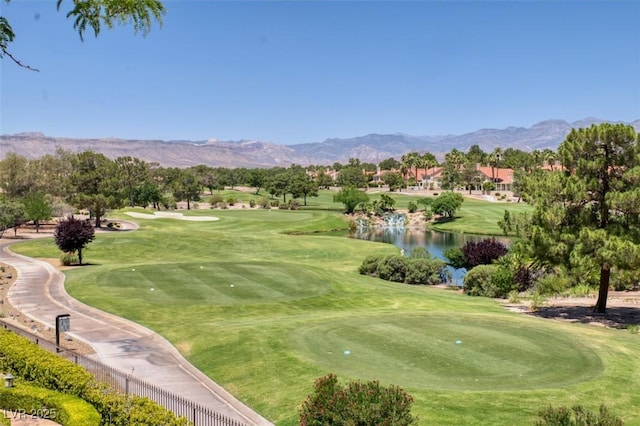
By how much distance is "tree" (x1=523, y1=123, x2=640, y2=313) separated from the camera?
98.0ft

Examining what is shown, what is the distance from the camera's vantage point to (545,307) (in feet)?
122

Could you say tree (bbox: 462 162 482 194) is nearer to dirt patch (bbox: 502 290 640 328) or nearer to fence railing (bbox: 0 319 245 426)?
dirt patch (bbox: 502 290 640 328)

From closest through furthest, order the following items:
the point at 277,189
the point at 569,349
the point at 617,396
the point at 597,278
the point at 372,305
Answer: the point at 617,396 → the point at 569,349 → the point at 372,305 → the point at 597,278 → the point at 277,189

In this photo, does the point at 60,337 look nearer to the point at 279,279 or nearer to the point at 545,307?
the point at 279,279

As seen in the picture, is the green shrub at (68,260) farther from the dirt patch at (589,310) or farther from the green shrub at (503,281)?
the dirt patch at (589,310)

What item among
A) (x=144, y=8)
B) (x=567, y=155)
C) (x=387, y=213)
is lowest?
(x=387, y=213)

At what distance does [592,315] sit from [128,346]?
25882mm

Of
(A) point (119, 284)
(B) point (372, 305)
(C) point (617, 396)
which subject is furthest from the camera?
(A) point (119, 284)

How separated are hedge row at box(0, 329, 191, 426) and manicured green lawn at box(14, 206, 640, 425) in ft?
14.3

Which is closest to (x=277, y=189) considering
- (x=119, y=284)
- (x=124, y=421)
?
(x=119, y=284)

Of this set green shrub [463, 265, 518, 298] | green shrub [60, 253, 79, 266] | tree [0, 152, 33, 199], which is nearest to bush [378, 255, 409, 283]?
green shrub [463, 265, 518, 298]

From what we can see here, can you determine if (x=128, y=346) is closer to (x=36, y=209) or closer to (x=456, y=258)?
(x=456, y=258)

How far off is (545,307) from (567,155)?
422 inches

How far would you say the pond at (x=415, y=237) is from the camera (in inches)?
3462
